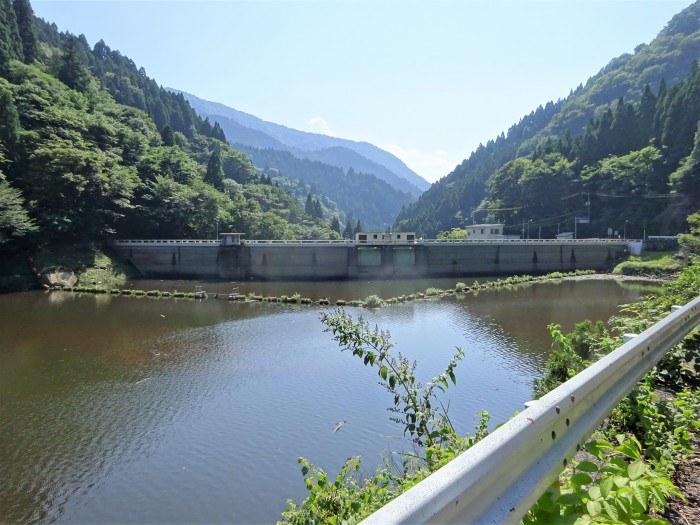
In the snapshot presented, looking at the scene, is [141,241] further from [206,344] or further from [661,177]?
[661,177]

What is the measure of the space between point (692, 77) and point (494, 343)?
75.2 m

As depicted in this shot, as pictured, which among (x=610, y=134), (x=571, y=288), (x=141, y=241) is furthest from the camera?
(x=610, y=134)

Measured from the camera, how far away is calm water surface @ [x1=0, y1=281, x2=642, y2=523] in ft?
30.4

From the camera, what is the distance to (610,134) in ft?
276

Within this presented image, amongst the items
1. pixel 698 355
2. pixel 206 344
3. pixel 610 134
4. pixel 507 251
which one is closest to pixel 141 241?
pixel 206 344

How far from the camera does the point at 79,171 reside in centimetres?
4722

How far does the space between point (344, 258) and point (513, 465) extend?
171 ft

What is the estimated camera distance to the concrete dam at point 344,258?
53.0 m

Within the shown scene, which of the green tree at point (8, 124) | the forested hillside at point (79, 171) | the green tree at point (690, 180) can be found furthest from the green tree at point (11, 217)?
the green tree at point (690, 180)

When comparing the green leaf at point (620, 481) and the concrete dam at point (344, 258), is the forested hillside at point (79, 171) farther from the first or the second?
the green leaf at point (620, 481)

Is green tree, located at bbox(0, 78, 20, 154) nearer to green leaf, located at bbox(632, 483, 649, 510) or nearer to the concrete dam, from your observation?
the concrete dam

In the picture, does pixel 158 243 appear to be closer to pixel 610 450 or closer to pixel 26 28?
pixel 26 28

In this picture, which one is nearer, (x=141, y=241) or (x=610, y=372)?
(x=610, y=372)

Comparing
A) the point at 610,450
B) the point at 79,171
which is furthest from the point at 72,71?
the point at 610,450
